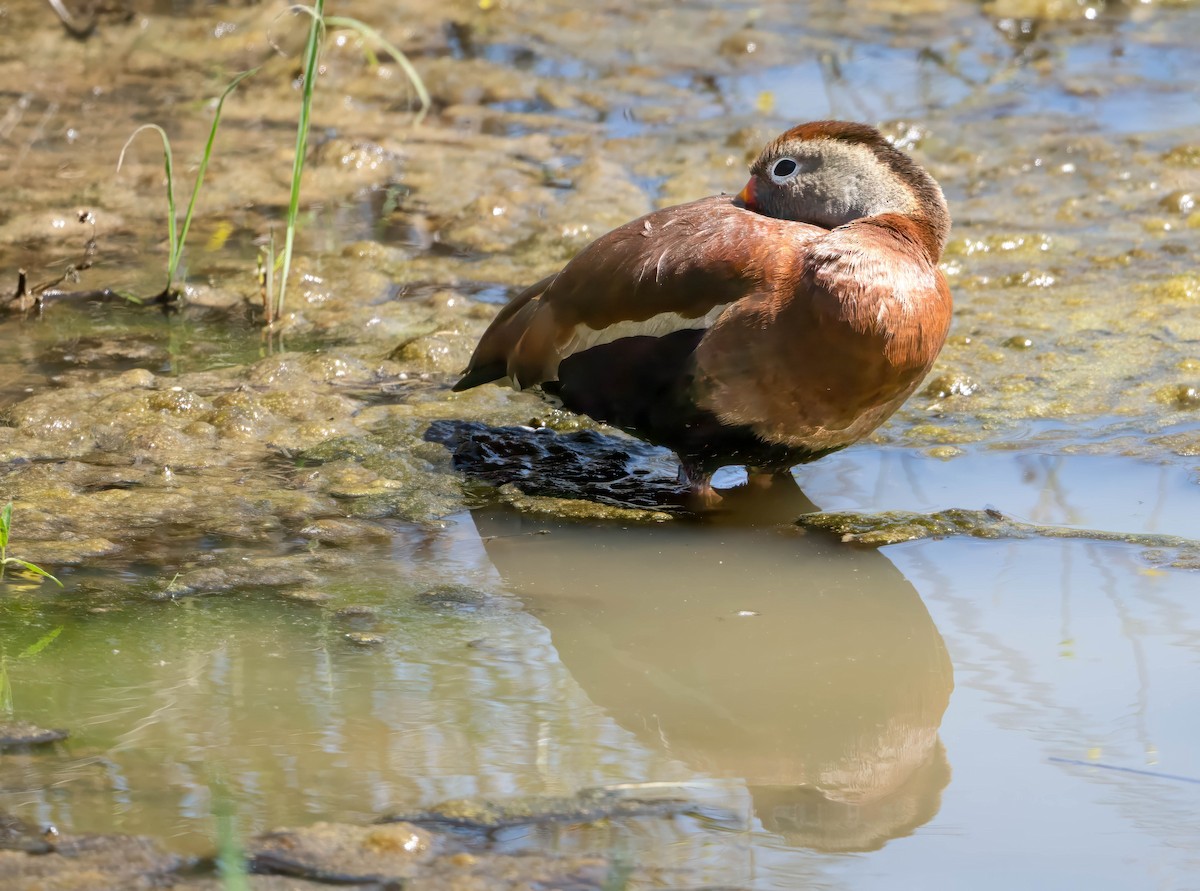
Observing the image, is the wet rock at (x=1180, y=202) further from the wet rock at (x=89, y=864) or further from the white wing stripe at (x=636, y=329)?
the wet rock at (x=89, y=864)

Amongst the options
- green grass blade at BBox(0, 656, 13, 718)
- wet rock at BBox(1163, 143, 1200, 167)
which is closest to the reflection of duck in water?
green grass blade at BBox(0, 656, 13, 718)

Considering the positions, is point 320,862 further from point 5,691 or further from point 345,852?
point 5,691

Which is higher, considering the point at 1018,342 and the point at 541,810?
the point at 1018,342

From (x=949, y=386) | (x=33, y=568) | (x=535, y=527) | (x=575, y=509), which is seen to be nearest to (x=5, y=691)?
(x=33, y=568)

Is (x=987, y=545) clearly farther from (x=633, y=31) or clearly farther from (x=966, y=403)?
(x=633, y=31)

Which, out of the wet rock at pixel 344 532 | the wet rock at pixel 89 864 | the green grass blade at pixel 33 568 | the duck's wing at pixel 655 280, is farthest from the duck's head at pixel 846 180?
the wet rock at pixel 89 864

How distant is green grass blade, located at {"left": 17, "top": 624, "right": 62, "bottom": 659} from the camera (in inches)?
113

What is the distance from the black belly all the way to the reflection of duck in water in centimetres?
19

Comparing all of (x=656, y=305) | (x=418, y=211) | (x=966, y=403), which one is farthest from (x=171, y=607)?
(x=418, y=211)

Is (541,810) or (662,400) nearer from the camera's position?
(541,810)

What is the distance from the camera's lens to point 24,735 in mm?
2535

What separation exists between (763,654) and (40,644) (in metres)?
1.41

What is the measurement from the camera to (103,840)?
220cm

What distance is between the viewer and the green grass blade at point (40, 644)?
2.88m
